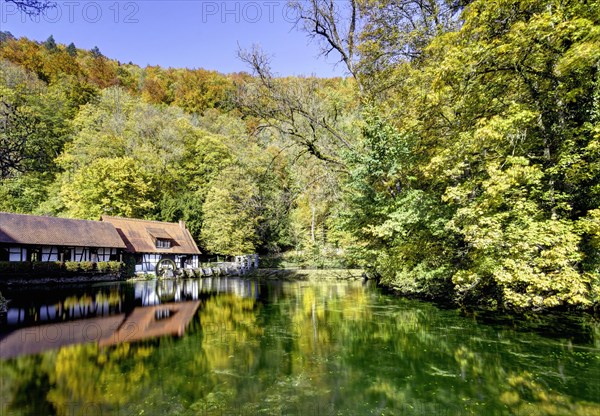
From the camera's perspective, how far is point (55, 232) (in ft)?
79.9

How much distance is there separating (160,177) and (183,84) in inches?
1156

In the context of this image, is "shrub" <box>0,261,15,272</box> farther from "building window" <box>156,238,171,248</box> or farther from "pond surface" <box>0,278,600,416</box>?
"pond surface" <box>0,278,600,416</box>

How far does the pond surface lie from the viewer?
16.2ft

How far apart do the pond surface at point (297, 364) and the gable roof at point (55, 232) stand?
13742 millimetres

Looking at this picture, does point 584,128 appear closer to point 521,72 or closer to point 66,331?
point 521,72

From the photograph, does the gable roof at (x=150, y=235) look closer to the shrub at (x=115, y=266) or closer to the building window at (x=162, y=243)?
the building window at (x=162, y=243)

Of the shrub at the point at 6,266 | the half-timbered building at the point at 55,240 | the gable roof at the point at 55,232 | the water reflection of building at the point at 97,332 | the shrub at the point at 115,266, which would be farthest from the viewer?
the shrub at the point at 115,266

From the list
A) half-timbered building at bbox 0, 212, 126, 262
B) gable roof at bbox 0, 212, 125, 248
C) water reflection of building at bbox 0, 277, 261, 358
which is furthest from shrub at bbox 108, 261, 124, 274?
water reflection of building at bbox 0, 277, 261, 358

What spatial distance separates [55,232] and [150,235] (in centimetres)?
747

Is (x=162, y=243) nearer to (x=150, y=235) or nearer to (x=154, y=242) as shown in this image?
(x=154, y=242)

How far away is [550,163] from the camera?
30.5ft

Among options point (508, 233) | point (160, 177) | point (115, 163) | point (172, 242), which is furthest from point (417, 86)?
point (160, 177)

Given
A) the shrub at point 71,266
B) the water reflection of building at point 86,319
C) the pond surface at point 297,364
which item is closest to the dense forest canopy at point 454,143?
the pond surface at point 297,364

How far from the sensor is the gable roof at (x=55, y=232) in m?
22.3
